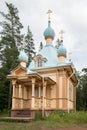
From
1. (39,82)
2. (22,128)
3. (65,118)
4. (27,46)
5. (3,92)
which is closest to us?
(22,128)

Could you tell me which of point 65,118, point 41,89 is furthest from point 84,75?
point 65,118

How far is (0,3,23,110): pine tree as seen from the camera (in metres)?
28.6

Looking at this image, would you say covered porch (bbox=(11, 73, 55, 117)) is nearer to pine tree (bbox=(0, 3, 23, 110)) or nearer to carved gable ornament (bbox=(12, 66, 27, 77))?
carved gable ornament (bbox=(12, 66, 27, 77))

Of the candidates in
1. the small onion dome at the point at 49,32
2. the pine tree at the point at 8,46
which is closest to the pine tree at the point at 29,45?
the pine tree at the point at 8,46

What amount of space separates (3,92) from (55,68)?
1036 centimetres

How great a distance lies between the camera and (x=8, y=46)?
107ft

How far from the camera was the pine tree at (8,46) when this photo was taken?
1125 inches

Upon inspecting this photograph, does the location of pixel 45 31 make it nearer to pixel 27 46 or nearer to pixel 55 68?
pixel 55 68

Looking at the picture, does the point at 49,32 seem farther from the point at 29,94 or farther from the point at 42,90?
the point at 29,94

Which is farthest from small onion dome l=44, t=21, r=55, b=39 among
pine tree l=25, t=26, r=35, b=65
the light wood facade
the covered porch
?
pine tree l=25, t=26, r=35, b=65

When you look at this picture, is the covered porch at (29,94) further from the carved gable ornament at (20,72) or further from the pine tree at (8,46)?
the pine tree at (8,46)

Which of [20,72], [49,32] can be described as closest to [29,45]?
[49,32]

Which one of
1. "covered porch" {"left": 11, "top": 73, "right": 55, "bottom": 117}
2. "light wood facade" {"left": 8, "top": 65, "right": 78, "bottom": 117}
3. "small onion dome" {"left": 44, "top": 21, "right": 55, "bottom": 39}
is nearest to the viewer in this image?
"covered porch" {"left": 11, "top": 73, "right": 55, "bottom": 117}

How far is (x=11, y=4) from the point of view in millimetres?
35625
